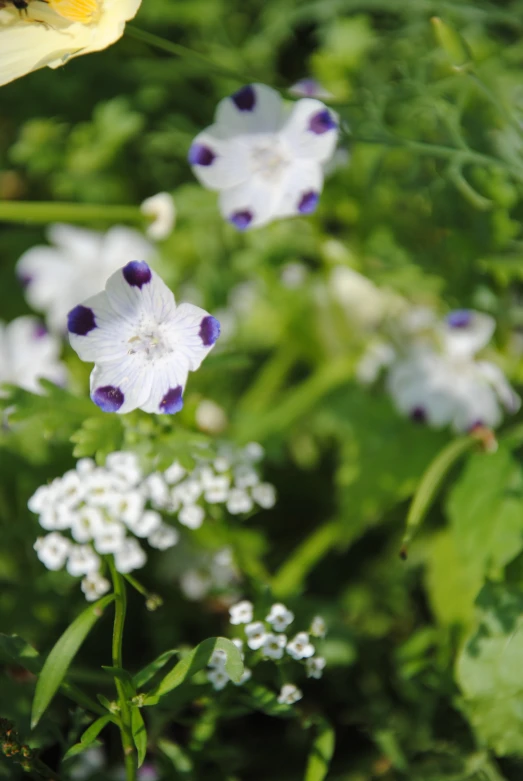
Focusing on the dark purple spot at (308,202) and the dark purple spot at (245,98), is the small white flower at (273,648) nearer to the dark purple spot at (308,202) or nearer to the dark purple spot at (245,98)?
the dark purple spot at (308,202)

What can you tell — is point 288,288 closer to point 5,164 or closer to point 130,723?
point 5,164

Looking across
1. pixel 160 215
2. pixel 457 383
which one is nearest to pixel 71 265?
pixel 160 215

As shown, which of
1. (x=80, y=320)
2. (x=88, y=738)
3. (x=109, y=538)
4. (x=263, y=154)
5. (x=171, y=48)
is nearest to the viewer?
(x=88, y=738)

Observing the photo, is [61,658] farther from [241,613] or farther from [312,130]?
[312,130]

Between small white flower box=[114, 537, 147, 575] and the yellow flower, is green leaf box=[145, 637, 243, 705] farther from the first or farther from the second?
the yellow flower

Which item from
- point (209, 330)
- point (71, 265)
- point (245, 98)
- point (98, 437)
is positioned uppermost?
point (245, 98)

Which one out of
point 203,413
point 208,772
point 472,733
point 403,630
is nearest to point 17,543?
point 203,413

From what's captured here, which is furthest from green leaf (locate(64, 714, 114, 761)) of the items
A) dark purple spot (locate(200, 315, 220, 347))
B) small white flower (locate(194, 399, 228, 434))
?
small white flower (locate(194, 399, 228, 434))
